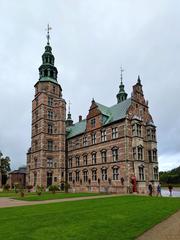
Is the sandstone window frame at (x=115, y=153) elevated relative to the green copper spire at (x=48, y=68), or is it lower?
lower

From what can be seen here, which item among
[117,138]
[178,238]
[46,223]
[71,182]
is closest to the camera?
[178,238]

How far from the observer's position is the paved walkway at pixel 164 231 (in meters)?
9.24

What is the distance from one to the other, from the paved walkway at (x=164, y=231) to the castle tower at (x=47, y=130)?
39.5 meters

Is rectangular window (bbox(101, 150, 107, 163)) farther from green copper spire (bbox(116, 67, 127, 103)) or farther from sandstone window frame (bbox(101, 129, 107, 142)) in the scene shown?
green copper spire (bbox(116, 67, 127, 103))

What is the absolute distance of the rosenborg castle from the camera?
38.8 metres

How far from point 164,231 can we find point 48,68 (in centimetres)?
4943

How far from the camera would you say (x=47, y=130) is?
2025 inches

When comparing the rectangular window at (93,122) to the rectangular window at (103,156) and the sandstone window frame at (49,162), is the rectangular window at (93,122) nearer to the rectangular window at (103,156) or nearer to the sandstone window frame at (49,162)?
the rectangular window at (103,156)

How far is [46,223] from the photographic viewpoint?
38.3 ft

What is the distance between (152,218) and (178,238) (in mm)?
4065

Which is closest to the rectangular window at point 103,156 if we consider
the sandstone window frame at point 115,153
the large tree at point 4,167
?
the sandstone window frame at point 115,153

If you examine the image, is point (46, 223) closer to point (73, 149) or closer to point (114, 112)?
point (114, 112)

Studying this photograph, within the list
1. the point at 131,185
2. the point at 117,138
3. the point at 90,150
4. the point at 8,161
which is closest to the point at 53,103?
the point at 90,150

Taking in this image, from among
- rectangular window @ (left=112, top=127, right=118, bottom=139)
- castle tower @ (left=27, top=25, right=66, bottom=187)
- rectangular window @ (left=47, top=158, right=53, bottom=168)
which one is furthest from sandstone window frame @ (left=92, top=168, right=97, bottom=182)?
rectangular window @ (left=47, top=158, right=53, bottom=168)
